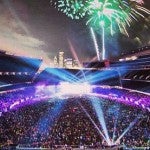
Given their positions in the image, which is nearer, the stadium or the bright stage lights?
the stadium

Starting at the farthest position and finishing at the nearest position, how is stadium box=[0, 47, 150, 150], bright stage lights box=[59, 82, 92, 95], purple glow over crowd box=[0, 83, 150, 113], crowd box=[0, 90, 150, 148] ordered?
bright stage lights box=[59, 82, 92, 95], purple glow over crowd box=[0, 83, 150, 113], stadium box=[0, 47, 150, 150], crowd box=[0, 90, 150, 148]

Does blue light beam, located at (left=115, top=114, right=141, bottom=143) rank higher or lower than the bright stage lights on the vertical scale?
lower

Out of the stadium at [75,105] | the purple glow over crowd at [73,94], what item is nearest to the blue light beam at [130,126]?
the stadium at [75,105]

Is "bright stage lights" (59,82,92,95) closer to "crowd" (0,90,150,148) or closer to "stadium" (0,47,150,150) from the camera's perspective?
"stadium" (0,47,150,150)

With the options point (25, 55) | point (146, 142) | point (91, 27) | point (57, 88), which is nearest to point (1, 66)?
point (57, 88)

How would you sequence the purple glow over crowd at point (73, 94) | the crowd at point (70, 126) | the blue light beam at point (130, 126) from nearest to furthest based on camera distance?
the crowd at point (70, 126) < the blue light beam at point (130, 126) < the purple glow over crowd at point (73, 94)

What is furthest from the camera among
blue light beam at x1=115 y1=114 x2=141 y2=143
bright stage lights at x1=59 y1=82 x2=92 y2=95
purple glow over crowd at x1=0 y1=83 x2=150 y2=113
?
bright stage lights at x1=59 y1=82 x2=92 y2=95

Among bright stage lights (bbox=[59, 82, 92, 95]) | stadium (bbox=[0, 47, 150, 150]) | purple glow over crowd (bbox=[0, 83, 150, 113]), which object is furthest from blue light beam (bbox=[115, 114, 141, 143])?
bright stage lights (bbox=[59, 82, 92, 95])

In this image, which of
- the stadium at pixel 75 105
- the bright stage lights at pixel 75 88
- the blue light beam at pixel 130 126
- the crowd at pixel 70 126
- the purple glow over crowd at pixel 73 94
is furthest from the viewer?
the bright stage lights at pixel 75 88

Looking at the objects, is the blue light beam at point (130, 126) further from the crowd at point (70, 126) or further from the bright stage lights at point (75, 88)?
the bright stage lights at point (75, 88)
